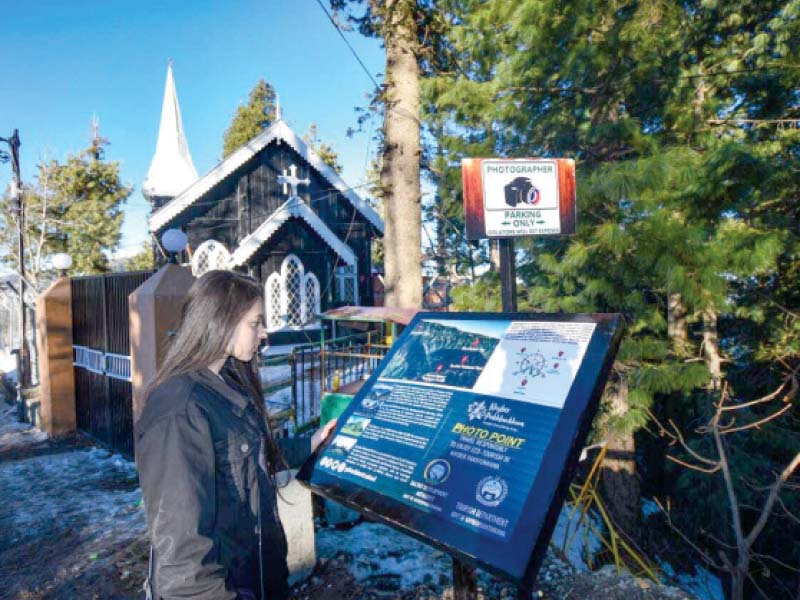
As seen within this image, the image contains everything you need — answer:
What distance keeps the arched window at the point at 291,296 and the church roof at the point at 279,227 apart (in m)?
1.12

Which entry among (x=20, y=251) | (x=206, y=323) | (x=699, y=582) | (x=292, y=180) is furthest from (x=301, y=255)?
(x=206, y=323)

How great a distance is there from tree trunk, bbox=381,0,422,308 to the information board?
16.6ft

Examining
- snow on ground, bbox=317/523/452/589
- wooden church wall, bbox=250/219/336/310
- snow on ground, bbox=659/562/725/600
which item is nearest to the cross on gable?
wooden church wall, bbox=250/219/336/310

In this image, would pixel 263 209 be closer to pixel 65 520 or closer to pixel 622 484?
pixel 65 520

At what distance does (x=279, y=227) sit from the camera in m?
15.1

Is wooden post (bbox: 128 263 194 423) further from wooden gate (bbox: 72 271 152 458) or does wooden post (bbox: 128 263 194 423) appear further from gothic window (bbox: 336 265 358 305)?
gothic window (bbox: 336 265 358 305)

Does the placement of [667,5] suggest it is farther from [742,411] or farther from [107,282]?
[107,282]

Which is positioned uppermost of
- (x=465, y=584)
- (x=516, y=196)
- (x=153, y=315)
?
(x=516, y=196)

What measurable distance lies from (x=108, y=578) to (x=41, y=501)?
237 centimetres

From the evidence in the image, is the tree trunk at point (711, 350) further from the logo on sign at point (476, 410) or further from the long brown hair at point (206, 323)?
the long brown hair at point (206, 323)

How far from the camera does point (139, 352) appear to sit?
5570 millimetres

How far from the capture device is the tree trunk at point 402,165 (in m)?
7.61

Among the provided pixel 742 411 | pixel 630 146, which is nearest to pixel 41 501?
pixel 630 146

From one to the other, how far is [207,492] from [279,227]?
14.2m
